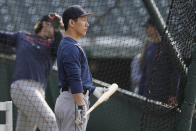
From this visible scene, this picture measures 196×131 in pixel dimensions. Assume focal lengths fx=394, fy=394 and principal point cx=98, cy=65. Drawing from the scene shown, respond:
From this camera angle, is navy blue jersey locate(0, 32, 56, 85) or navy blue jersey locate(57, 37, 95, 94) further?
navy blue jersey locate(0, 32, 56, 85)

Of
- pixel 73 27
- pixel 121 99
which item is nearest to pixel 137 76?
pixel 121 99

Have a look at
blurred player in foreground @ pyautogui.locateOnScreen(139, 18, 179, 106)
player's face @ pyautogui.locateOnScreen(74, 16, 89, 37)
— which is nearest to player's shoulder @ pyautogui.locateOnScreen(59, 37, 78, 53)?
player's face @ pyautogui.locateOnScreen(74, 16, 89, 37)

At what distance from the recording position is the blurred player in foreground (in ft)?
13.3

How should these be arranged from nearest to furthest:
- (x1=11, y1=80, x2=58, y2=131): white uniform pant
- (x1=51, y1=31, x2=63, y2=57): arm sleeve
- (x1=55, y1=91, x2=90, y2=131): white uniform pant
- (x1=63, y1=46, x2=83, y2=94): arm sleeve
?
(x1=63, y1=46, x2=83, y2=94): arm sleeve → (x1=55, y1=91, x2=90, y2=131): white uniform pant → (x1=11, y1=80, x2=58, y2=131): white uniform pant → (x1=51, y1=31, x2=63, y2=57): arm sleeve

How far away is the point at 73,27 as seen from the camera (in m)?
3.07

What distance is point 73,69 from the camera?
112 inches

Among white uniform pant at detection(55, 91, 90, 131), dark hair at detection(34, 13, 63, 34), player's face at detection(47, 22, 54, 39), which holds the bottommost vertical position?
white uniform pant at detection(55, 91, 90, 131)

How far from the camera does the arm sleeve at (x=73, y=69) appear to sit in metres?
2.85

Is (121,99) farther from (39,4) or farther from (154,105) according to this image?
(39,4)

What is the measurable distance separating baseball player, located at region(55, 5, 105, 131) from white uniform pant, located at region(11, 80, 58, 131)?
2.49ft

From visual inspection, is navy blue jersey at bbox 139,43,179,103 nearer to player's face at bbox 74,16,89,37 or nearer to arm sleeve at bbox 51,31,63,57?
arm sleeve at bbox 51,31,63,57

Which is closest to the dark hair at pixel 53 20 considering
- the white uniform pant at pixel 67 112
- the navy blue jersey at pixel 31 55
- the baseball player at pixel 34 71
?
the baseball player at pixel 34 71

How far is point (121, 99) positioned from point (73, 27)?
1368mm

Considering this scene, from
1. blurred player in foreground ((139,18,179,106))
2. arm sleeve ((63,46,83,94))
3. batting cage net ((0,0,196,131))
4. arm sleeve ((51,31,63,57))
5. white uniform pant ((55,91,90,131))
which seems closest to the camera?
arm sleeve ((63,46,83,94))
